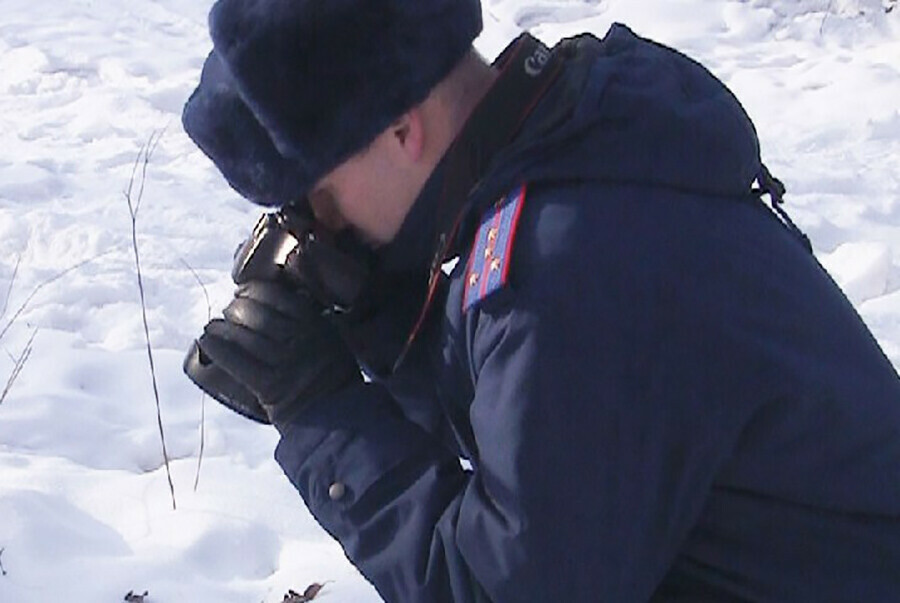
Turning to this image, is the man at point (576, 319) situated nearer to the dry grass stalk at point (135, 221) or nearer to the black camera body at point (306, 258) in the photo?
the black camera body at point (306, 258)

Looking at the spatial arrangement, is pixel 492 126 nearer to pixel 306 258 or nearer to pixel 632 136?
pixel 632 136

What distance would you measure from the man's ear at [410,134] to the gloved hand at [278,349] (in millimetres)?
261

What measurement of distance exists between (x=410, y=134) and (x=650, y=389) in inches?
15.5

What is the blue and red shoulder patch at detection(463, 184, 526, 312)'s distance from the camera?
1.42m

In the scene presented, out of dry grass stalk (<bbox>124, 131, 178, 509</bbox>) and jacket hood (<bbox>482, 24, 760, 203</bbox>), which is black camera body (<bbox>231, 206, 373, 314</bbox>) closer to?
jacket hood (<bbox>482, 24, 760, 203</bbox>)

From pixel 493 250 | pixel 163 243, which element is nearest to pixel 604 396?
pixel 493 250

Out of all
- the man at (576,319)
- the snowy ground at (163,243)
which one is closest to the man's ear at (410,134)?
the man at (576,319)

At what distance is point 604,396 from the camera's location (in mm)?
1376

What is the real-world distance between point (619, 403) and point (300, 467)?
48 centimetres

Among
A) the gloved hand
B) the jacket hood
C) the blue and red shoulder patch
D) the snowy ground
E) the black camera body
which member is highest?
the jacket hood

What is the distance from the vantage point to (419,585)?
1.57m

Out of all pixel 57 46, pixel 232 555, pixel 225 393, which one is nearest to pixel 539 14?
pixel 57 46

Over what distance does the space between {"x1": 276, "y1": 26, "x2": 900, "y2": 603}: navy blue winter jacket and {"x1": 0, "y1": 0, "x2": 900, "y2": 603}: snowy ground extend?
3.10 feet

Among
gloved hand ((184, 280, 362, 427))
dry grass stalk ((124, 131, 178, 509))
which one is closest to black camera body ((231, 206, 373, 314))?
gloved hand ((184, 280, 362, 427))
